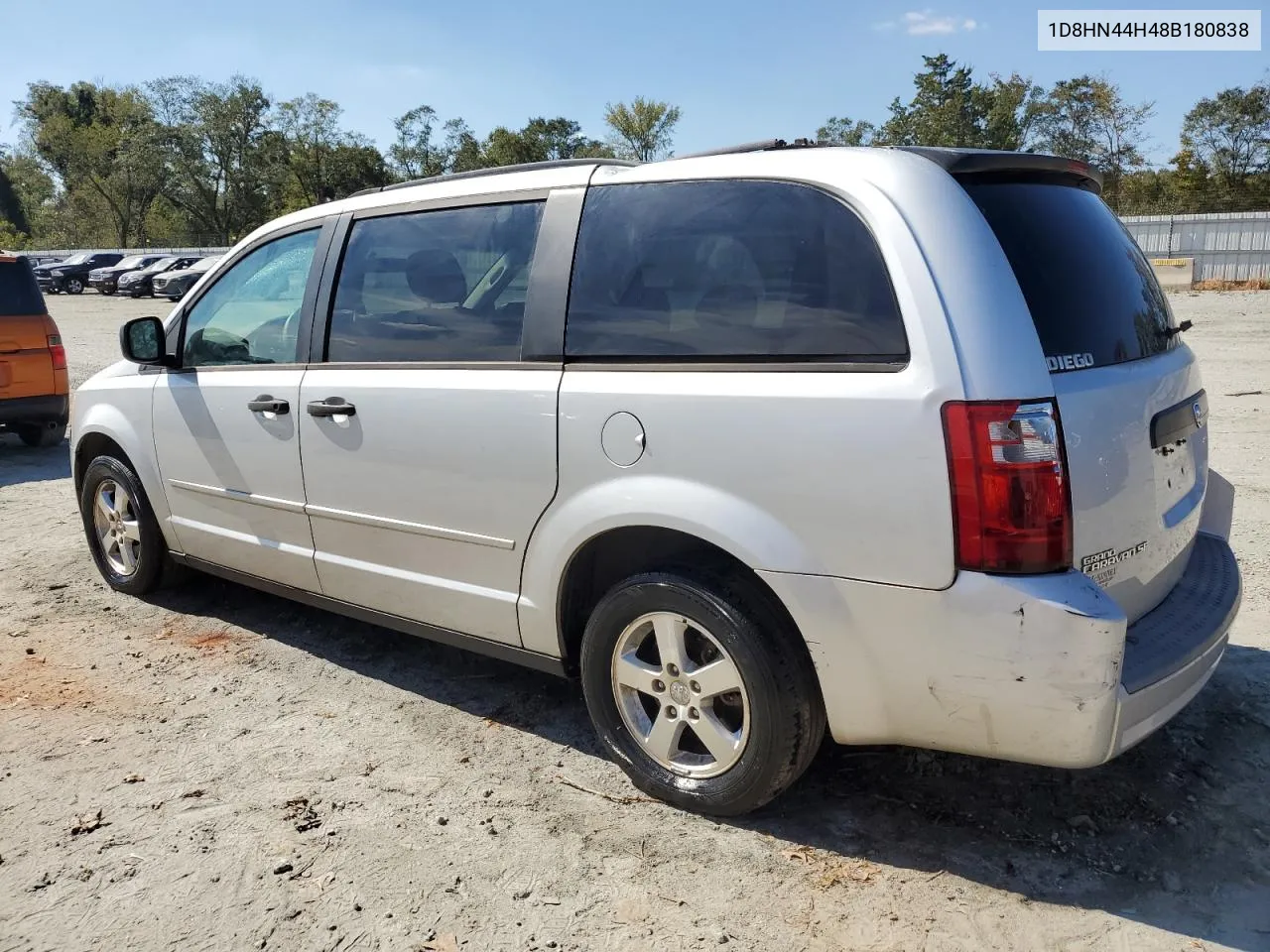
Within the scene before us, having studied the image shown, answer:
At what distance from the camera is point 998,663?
248cm

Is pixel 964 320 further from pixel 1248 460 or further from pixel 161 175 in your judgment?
pixel 161 175

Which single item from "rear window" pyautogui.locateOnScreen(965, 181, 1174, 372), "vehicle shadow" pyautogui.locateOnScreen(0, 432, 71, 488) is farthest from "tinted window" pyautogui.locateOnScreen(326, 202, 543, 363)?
"vehicle shadow" pyautogui.locateOnScreen(0, 432, 71, 488)

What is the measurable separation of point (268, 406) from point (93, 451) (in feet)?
6.32

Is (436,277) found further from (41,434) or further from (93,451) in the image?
(41,434)

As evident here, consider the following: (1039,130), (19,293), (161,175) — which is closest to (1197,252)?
(1039,130)

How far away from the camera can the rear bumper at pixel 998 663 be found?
2.43 m

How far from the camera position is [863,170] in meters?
2.74

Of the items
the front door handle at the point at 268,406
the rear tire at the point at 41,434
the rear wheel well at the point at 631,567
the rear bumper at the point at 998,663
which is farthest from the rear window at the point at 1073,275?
the rear tire at the point at 41,434

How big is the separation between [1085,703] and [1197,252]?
2947 centimetres

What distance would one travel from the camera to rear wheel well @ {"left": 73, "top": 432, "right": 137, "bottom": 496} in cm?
520

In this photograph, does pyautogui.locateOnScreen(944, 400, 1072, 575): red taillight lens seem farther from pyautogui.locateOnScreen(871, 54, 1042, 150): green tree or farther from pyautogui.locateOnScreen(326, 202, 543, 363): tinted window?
pyautogui.locateOnScreen(871, 54, 1042, 150): green tree

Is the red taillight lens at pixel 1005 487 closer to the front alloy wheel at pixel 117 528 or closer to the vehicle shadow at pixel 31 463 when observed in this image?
the front alloy wheel at pixel 117 528

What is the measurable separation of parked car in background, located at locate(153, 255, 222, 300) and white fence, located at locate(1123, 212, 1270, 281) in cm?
2748

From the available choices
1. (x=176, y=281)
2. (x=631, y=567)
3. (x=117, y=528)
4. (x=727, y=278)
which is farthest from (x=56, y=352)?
(x=176, y=281)
